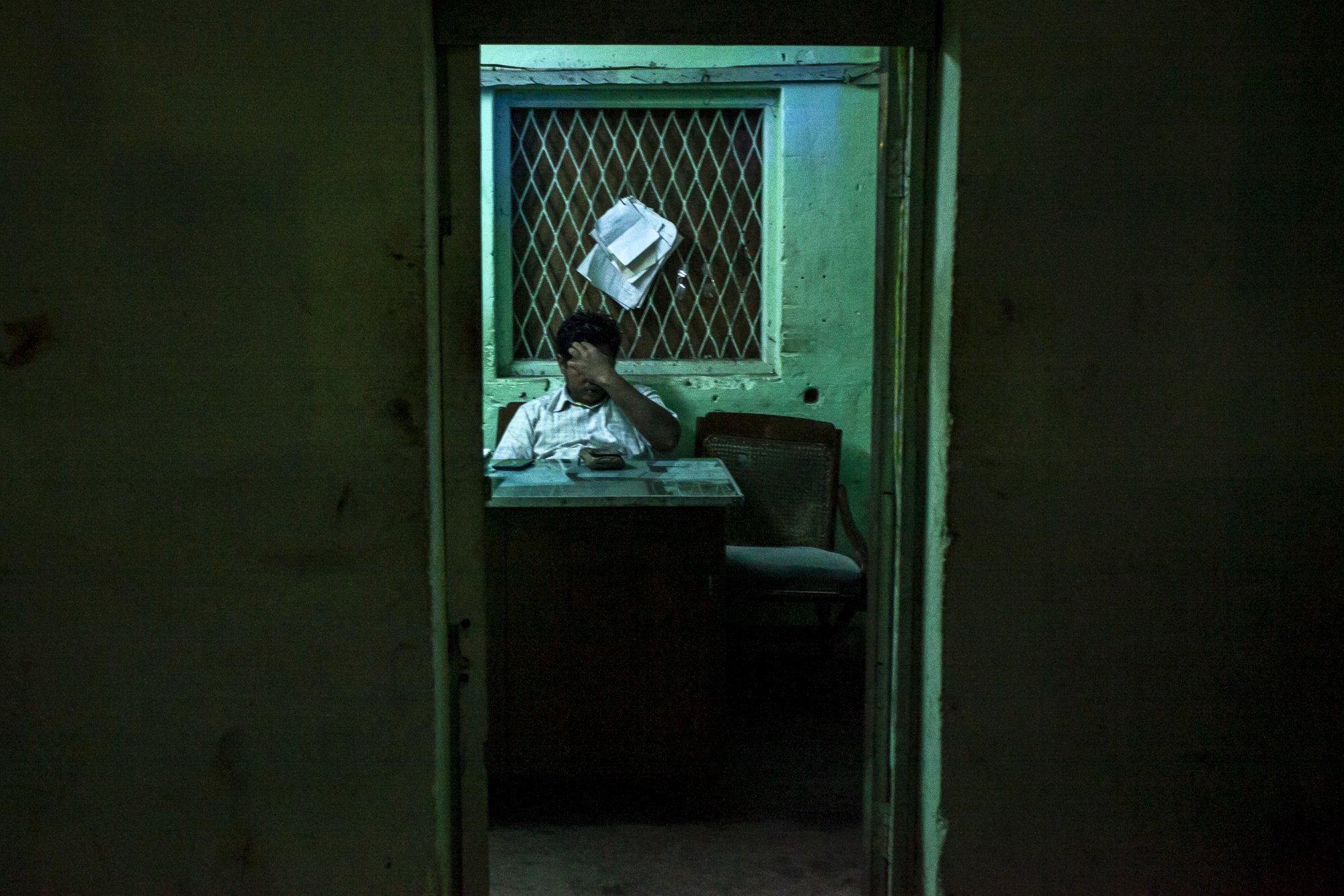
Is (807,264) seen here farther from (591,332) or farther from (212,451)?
(212,451)

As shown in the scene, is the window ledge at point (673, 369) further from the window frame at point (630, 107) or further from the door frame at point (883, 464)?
the door frame at point (883, 464)

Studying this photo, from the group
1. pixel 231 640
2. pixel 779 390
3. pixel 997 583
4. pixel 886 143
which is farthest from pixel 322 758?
pixel 779 390

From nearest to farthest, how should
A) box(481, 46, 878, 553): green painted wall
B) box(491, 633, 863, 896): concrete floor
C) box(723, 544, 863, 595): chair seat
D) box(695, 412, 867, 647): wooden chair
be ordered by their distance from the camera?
box(491, 633, 863, 896): concrete floor < box(723, 544, 863, 595): chair seat < box(695, 412, 867, 647): wooden chair < box(481, 46, 878, 553): green painted wall

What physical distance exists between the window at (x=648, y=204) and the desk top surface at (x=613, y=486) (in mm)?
1002

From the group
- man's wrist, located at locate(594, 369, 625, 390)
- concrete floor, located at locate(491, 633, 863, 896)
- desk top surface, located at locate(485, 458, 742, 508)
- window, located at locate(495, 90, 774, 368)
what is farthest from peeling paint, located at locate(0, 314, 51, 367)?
window, located at locate(495, 90, 774, 368)

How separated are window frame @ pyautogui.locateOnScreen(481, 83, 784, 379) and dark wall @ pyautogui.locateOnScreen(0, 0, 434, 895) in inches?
98.8

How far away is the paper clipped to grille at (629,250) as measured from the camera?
13.7 ft

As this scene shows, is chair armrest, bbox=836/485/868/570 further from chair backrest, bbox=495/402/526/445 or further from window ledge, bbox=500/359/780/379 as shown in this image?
chair backrest, bbox=495/402/526/445

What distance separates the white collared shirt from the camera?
382cm

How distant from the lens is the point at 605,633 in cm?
272

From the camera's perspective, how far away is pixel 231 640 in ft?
5.48

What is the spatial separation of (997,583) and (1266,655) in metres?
0.47

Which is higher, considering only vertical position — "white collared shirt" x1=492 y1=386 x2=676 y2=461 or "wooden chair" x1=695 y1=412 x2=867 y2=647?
"white collared shirt" x1=492 y1=386 x2=676 y2=461

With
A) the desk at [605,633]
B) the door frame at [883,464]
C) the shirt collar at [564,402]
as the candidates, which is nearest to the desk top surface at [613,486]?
the desk at [605,633]
